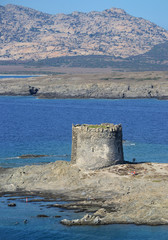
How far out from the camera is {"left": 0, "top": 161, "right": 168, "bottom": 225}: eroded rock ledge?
101 feet

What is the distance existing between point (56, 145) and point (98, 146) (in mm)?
20972

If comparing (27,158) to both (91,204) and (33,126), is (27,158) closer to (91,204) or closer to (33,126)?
(91,204)

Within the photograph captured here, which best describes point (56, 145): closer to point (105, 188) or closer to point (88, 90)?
point (105, 188)

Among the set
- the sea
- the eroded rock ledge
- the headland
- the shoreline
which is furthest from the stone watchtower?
the headland

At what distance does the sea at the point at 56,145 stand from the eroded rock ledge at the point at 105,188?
0.90m

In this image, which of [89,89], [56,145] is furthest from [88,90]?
[56,145]

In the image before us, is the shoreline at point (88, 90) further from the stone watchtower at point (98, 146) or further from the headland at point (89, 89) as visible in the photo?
the stone watchtower at point (98, 146)

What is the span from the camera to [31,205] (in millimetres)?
34156

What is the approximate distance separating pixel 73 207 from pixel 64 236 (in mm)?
4245

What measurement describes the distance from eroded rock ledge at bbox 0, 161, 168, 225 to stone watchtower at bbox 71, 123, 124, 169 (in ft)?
1.96

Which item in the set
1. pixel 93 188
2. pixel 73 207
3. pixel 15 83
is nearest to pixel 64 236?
pixel 73 207

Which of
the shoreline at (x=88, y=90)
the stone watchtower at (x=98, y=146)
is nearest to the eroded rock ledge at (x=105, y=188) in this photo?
the stone watchtower at (x=98, y=146)

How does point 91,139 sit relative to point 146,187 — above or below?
above

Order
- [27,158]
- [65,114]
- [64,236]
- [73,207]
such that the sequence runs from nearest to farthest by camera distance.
→ [64,236] < [73,207] < [27,158] < [65,114]
